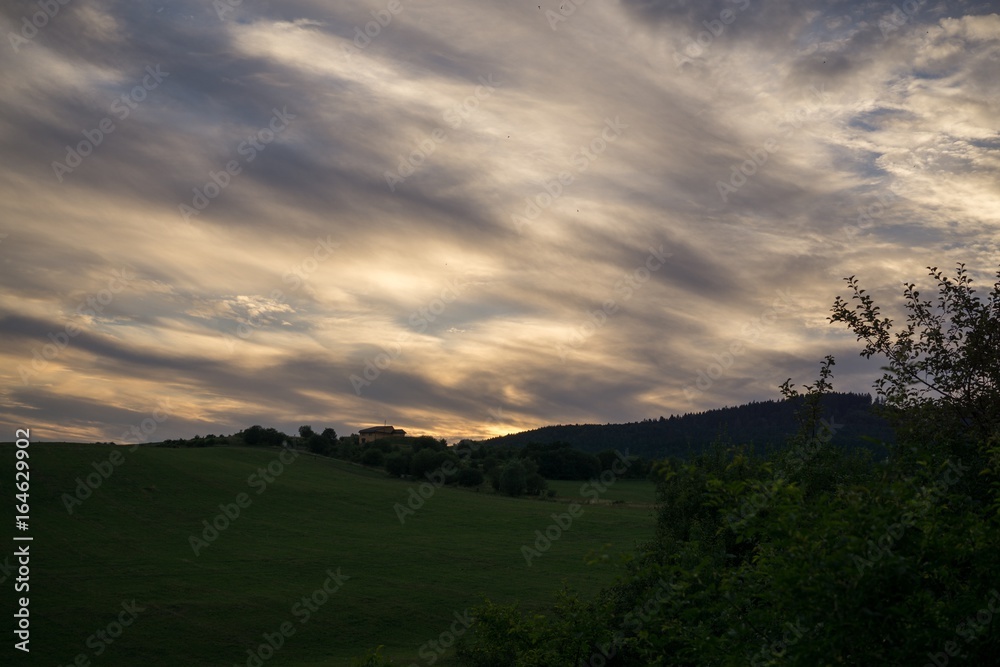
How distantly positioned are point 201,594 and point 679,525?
153ft

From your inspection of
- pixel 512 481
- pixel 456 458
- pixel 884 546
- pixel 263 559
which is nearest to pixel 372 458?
pixel 456 458

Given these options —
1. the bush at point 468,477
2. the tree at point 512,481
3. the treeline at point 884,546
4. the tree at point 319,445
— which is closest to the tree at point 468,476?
the bush at point 468,477

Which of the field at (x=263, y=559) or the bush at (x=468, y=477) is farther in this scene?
the bush at (x=468, y=477)

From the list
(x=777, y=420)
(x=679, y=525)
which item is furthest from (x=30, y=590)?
(x=777, y=420)

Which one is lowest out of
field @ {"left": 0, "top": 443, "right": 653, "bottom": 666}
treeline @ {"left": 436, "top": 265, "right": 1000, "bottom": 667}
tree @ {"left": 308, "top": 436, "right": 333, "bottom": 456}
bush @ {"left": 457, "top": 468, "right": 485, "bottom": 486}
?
field @ {"left": 0, "top": 443, "right": 653, "bottom": 666}

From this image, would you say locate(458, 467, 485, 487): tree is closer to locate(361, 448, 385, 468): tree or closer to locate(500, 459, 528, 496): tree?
locate(500, 459, 528, 496): tree

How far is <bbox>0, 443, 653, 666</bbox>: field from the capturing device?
178ft

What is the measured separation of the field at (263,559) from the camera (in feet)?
178

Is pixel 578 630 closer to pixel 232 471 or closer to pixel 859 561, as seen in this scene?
pixel 859 561

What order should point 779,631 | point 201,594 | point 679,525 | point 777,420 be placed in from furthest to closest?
point 777,420
point 201,594
point 679,525
point 779,631

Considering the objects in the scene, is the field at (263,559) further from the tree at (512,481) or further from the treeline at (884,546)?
the tree at (512,481)

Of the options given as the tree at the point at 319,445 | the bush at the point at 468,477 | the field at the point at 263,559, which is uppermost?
the tree at the point at 319,445

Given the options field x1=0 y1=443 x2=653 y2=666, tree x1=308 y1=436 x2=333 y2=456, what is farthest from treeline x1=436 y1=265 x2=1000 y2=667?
tree x1=308 y1=436 x2=333 y2=456

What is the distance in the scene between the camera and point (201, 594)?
64.1 m
